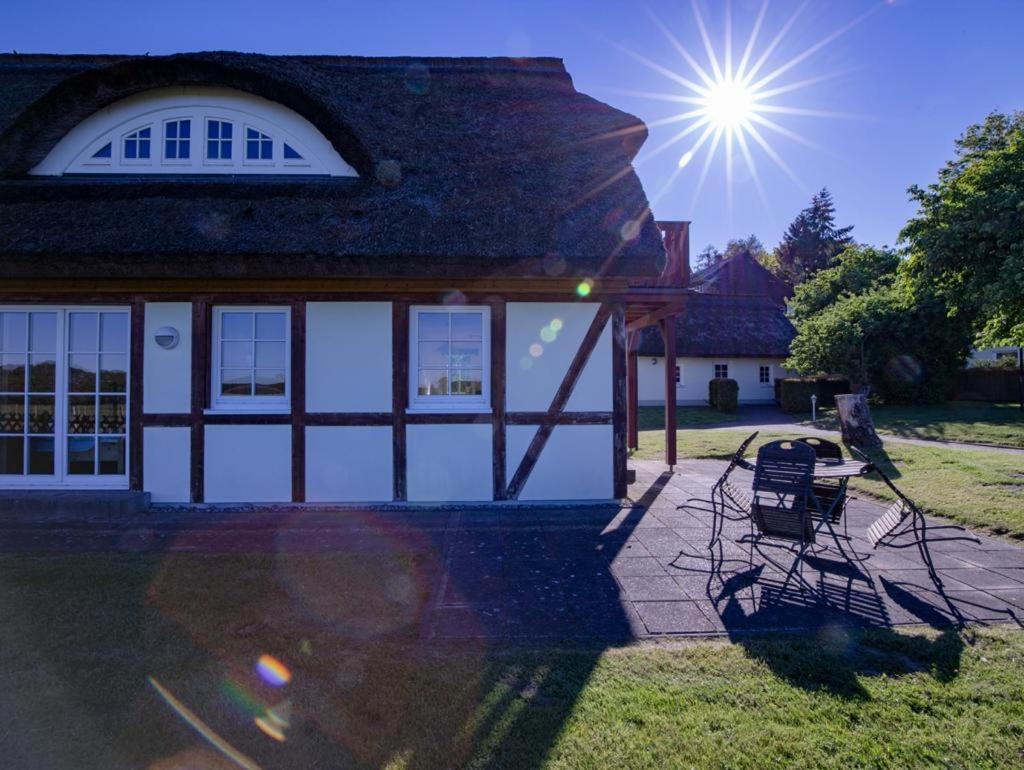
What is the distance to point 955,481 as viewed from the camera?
741 centimetres

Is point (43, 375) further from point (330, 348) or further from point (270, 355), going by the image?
point (330, 348)

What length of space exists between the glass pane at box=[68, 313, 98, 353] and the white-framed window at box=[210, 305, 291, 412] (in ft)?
4.65

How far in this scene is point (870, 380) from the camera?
20250 millimetres

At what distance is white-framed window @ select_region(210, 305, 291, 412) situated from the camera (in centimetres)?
638

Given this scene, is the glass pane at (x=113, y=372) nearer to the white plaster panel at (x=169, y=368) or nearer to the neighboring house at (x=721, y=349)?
the white plaster panel at (x=169, y=368)

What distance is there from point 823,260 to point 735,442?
130ft

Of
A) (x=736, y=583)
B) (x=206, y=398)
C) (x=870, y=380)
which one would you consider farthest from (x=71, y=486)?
(x=870, y=380)

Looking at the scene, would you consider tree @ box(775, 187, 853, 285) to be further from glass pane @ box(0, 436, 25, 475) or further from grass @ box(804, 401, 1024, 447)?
glass pane @ box(0, 436, 25, 475)

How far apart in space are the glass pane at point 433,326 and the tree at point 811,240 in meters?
45.1

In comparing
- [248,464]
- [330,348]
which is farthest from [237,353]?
[248,464]

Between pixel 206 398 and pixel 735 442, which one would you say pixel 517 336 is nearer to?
pixel 206 398

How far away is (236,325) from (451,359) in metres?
2.52

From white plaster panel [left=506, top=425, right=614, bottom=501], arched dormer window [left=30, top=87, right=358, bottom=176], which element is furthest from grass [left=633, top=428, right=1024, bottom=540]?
arched dormer window [left=30, top=87, right=358, bottom=176]

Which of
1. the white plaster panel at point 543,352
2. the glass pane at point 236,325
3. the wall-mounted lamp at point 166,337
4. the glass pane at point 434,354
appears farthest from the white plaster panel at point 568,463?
the wall-mounted lamp at point 166,337
